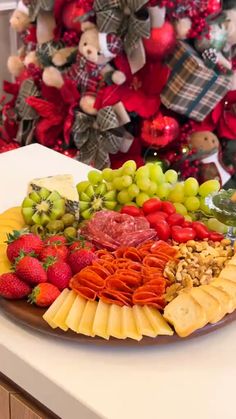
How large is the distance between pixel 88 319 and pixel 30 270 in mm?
129

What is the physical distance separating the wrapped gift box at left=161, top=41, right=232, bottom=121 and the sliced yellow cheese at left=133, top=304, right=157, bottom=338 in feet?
4.17

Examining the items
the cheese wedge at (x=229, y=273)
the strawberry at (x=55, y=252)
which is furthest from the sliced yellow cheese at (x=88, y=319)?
the cheese wedge at (x=229, y=273)

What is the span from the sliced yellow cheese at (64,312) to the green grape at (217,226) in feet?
1.20

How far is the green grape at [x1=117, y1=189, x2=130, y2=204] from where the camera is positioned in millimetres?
1313

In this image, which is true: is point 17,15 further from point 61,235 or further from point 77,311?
point 77,311

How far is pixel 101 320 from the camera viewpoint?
988 millimetres

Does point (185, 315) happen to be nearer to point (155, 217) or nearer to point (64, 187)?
point (155, 217)

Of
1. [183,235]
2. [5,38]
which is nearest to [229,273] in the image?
[183,235]

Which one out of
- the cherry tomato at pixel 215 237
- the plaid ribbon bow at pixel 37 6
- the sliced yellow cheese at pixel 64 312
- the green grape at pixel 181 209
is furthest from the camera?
the plaid ribbon bow at pixel 37 6

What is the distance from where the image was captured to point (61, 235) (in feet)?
3.89

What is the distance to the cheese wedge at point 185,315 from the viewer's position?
97 cm

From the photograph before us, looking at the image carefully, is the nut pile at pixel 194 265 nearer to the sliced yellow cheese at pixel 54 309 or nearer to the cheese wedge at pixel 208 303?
the cheese wedge at pixel 208 303

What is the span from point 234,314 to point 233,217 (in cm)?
21

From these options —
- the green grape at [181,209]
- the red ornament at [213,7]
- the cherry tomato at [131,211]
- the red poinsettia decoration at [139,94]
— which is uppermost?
the red ornament at [213,7]
